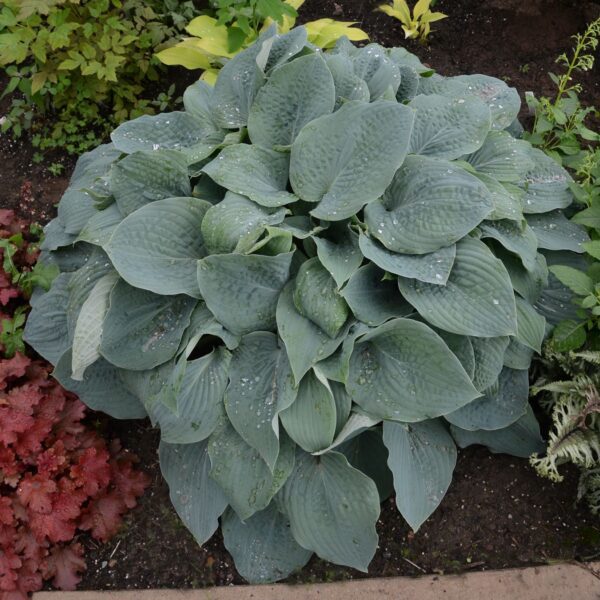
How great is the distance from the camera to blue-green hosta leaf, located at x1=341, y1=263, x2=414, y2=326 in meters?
1.62

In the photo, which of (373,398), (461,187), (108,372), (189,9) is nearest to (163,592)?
(108,372)

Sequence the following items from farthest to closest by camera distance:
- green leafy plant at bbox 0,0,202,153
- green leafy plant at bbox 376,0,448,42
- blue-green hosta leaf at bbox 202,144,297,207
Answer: green leafy plant at bbox 376,0,448,42 < green leafy plant at bbox 0,0,202,153 < blue-green hosta leaf at bbox 202,144,297,207

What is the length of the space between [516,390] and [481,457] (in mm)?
323

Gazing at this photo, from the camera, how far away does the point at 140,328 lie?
175 centimetres

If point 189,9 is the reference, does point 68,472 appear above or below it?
below

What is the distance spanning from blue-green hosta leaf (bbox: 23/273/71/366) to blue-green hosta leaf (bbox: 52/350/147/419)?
0.13 metres

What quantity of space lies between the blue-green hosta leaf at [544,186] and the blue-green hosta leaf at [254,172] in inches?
27.5

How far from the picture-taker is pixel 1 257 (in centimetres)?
242

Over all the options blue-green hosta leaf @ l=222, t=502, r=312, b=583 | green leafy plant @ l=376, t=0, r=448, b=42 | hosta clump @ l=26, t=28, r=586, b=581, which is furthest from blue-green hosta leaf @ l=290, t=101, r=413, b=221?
green leafy plant @ l=376, t=0, r=448, b=42

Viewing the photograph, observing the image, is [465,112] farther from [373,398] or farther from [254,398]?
[254,398]

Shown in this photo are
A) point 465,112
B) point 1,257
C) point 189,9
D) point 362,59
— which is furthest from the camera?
point 189,9

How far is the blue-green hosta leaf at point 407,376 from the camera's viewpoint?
1.57 meters

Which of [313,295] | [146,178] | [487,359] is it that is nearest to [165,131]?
[146,178]

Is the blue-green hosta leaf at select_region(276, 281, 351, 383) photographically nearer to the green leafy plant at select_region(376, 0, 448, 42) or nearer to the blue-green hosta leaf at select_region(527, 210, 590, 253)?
the blue-green hosta leaf at select_region(527, 210, 590, 253)
